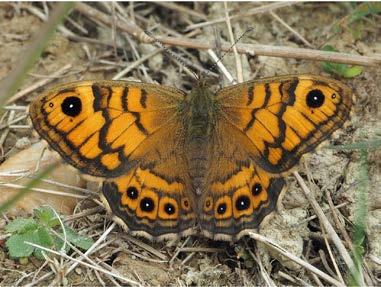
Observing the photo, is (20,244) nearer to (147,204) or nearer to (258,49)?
(147,204)

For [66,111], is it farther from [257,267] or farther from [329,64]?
[329,64]

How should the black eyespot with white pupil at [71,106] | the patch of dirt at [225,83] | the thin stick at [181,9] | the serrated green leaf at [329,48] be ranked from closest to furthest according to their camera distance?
the black eyespot with white pupil at [71,106] < the patch of dirt at [225,83] < the serrated green leaf at [329,48] < the thin stick at [181,9]

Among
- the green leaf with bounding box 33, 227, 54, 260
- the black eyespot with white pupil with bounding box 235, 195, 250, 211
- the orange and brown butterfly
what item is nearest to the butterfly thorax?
the orange and brown butterfly

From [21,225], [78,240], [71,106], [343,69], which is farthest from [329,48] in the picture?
[21,225]

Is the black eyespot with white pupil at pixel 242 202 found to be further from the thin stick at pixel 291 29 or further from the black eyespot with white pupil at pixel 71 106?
the thin stick at pixel 291 29

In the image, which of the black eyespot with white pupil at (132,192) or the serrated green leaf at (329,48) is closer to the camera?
the black eyespot with white pupil at (132,192)

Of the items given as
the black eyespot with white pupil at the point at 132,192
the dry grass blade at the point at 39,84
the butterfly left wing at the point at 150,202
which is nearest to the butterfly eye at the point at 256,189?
the butterfly left wing at the point at 150,202

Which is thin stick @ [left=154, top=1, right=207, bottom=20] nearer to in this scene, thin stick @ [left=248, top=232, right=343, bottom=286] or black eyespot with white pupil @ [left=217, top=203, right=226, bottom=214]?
black eyespot with white pupil @ [left=217, top=203, right=226, bottom=214]
